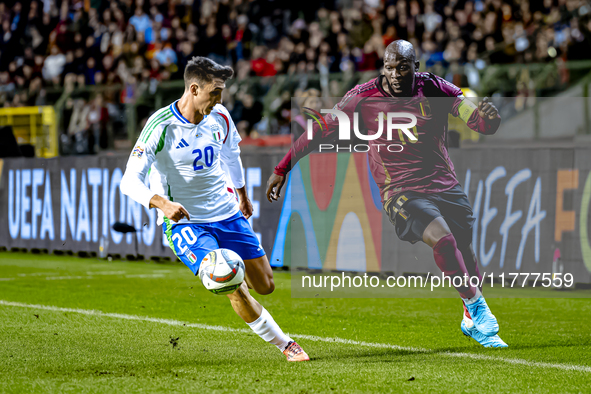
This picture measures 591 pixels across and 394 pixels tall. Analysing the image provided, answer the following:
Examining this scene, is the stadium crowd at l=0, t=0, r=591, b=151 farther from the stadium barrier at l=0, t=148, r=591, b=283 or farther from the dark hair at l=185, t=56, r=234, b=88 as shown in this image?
the dark hair at l=185, t=56, r=234, b=88

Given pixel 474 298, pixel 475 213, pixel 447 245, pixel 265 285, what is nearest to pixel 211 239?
pixel 265 285

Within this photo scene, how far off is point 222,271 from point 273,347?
54.1 inches

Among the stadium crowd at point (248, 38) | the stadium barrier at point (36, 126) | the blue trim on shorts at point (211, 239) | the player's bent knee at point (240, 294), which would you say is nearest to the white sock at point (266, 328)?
the player's bent knee at point (240, 294)

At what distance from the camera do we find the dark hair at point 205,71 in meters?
5.64

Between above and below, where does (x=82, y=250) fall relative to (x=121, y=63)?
below

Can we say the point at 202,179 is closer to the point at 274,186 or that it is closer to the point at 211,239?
the point at 211,239

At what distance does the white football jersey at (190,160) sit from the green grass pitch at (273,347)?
1.14 m

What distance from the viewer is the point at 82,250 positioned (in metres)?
14.5

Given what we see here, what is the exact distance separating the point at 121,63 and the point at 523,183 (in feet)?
36.8

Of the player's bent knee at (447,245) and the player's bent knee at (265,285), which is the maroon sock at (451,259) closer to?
the player's bent knee at (447,245)

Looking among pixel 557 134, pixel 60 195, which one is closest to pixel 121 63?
pixel 60 195

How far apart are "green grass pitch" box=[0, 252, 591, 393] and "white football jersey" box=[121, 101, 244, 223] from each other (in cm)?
114

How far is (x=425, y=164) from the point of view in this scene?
6.66 metres

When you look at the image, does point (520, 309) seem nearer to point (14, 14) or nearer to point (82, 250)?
point (82, 250)
